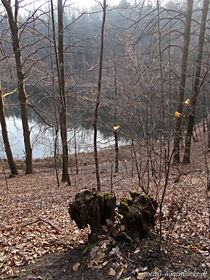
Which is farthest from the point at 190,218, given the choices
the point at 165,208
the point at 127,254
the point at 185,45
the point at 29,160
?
the point at 29,160

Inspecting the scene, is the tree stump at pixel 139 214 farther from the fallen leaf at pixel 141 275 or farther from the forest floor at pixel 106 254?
the fallen leaf at pixel 141 275

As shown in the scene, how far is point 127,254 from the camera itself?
2.44 m

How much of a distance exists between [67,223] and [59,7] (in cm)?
662

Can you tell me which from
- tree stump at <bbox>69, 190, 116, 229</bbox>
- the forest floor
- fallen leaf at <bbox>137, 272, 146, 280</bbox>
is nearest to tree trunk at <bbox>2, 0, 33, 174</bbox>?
the forest floor

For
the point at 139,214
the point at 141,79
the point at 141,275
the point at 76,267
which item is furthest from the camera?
the point at 141,79

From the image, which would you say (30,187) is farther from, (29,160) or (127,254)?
(127,254)

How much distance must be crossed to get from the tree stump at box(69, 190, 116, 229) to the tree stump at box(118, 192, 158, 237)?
17 cm

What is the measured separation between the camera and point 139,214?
2605mm

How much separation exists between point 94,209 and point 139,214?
567 millimetres

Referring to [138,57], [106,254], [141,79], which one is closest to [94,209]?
[106,254]

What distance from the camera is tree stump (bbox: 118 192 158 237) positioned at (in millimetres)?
2605

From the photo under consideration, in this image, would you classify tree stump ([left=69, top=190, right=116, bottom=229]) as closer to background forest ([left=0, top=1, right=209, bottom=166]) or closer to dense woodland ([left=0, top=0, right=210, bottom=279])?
dense woodland ([left=0, top=0, right=210, bottom=279])

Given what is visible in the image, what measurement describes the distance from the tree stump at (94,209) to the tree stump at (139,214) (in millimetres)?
169

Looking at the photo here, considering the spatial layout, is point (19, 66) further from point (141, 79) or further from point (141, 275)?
point (141, 275)
